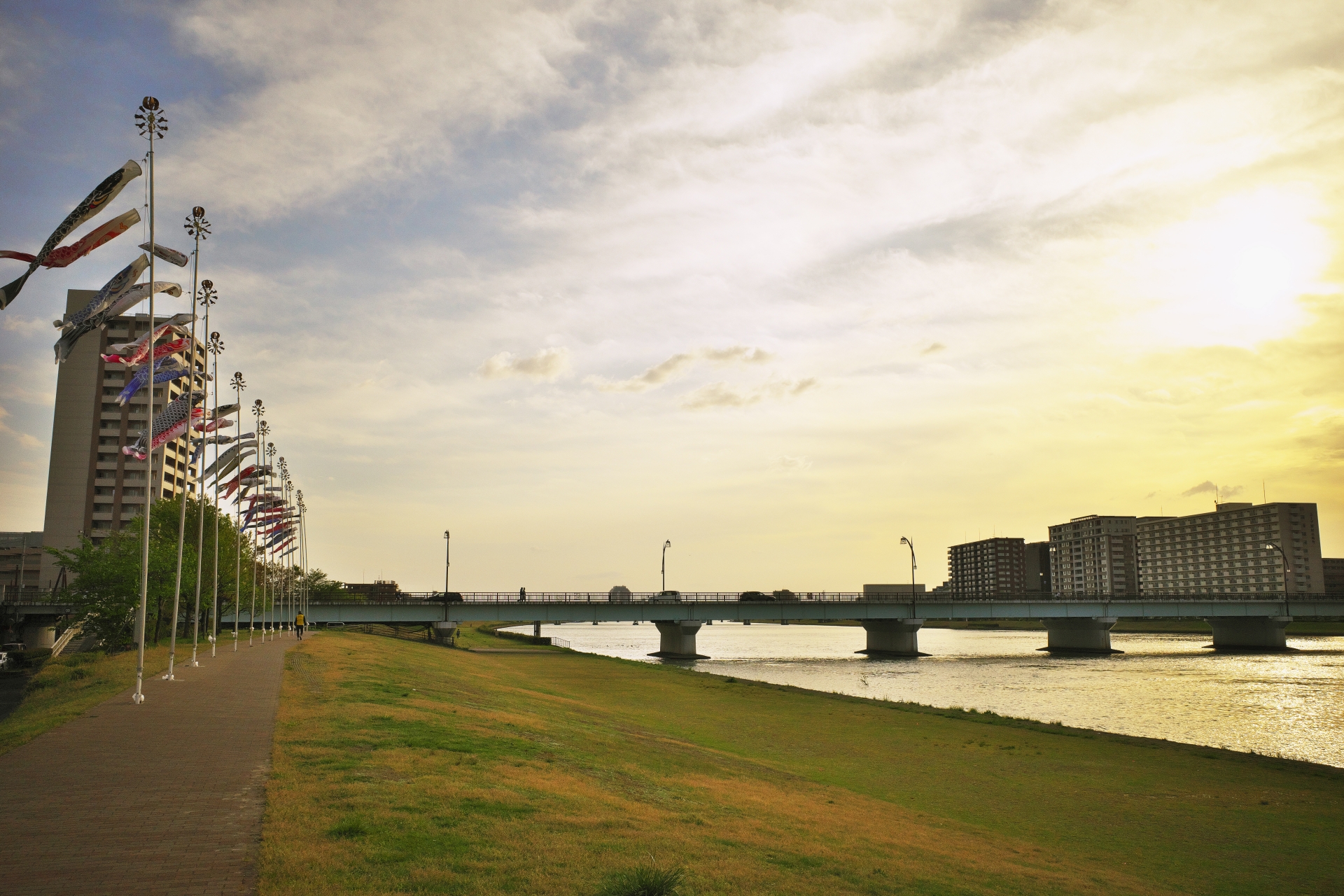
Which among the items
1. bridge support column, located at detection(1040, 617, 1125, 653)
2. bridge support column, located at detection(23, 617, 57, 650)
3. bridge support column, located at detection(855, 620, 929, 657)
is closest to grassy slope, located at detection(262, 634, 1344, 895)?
bridge support column, located at detection(855, 620, 929, 657)

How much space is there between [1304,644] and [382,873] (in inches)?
6135

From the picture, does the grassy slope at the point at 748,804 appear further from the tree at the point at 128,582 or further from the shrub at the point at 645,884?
the tree at the point at 128,582

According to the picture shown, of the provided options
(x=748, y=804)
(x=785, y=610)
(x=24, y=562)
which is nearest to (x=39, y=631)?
(x=24, y=562)

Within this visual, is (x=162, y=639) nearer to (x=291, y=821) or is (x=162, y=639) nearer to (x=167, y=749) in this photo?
(x=167, y=749)

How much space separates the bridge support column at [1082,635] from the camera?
378 feet

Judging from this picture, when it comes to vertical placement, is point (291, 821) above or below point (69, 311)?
below

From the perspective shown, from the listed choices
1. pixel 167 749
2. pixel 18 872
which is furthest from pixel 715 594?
pixel 18 872

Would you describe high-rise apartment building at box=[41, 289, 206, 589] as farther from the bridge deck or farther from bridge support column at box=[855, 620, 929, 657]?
bridge support column at box=[855, 620, 929, 657]

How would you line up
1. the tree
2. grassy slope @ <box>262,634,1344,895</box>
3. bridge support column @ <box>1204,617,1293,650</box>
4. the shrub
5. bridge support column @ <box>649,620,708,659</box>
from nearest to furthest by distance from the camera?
the shrub < grassy slope @ <box>262,634,1344,895</box> < the tree < bridge support column @ <box>649,620,708,659</box> < bridge support column @ <box>1204,617,1293,650</box>

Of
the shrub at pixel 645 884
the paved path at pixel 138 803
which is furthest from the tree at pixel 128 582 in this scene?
the shrub at pixel 645 884

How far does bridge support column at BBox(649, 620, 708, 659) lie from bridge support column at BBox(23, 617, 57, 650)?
6780 cm

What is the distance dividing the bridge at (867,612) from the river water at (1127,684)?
447cm

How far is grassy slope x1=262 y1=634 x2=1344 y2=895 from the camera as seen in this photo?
39.6ft

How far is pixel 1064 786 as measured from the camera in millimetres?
25391
